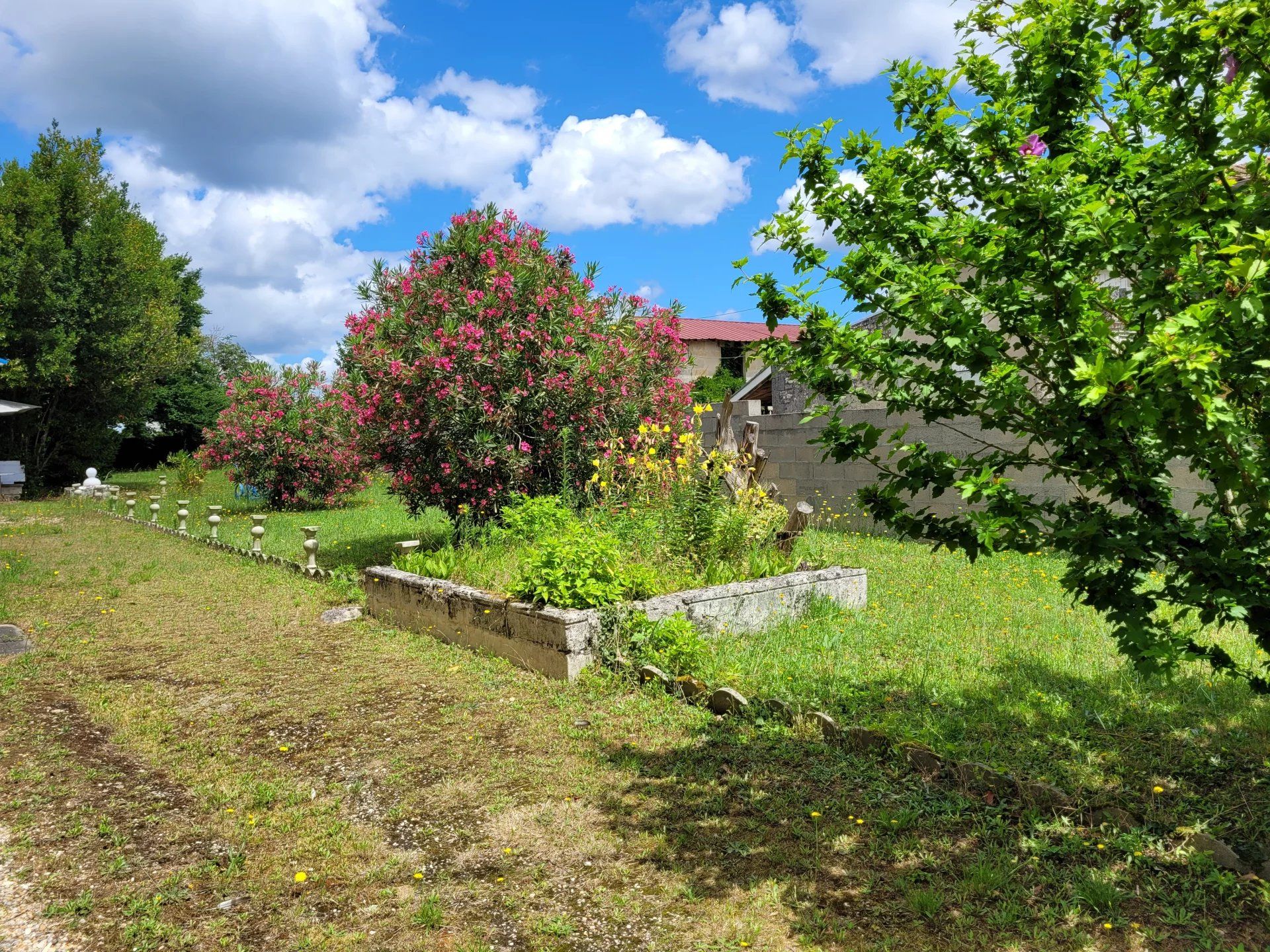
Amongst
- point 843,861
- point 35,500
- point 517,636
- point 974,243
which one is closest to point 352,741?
point 517,636

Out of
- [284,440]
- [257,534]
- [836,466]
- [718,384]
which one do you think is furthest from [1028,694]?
[718,384]

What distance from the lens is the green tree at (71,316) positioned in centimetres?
2044

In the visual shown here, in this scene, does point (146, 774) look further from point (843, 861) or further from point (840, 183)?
point (840, 183)

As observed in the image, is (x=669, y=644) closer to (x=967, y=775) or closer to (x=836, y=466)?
(x=967, y=775)

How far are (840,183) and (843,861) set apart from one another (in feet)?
9.51

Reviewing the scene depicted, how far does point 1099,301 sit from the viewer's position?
2844mm

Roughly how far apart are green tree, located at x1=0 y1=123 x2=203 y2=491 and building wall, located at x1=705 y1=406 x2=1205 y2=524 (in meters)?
17.1

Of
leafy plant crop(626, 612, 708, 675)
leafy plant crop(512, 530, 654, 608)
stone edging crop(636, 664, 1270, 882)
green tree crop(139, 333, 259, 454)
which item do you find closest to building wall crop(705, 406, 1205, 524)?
leafy plant crop(512, 530, 654, 608)

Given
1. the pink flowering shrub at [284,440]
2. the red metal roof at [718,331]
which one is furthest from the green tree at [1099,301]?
the red metal roof at [718,331]

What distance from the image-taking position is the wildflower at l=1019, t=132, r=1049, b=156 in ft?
10.6

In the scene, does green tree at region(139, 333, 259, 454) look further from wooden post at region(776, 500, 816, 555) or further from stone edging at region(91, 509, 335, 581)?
wooden post at region(776, 500, 816, 555)

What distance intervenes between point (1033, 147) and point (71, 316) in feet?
78.3

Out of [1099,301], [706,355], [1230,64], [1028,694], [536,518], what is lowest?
[1028,694]

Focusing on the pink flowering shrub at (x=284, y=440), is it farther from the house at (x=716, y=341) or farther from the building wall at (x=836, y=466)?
the house at (x=716, y=341)
